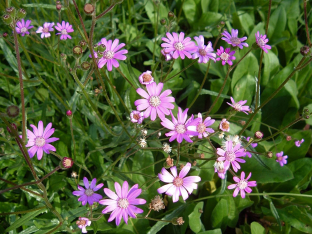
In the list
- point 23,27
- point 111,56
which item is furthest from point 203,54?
point 23,27

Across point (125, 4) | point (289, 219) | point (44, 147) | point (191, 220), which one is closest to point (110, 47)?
point (44, 147)

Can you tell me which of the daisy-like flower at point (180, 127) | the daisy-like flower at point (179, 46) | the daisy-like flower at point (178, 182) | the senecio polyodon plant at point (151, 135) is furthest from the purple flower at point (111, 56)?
the daisy-like flower at point (178, 182)

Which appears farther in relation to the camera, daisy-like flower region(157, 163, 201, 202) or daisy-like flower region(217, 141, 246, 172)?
daisy-like flower region(217, 141, 246, 172)

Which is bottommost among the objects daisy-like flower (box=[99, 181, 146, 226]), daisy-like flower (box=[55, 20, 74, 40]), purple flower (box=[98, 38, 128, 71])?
daisy-like flower (box=[99, 181, 146, 226])

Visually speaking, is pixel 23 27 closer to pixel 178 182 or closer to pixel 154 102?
pixel 154 102

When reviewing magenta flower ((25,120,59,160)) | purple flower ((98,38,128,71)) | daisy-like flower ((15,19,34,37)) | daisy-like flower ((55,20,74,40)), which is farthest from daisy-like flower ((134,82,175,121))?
daisy-like flower ((15,19,34,37))

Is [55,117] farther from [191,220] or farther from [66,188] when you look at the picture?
[191,220]

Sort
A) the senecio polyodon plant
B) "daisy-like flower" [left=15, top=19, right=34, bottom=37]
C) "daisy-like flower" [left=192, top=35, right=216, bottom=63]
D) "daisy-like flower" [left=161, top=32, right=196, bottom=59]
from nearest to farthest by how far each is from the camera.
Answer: the senecio polyodon plant < "daisy-like flower" [left=161, top=32, right=196, bottom=59] < "daisy-like flower" [left=192, top=35, right=216, bottom=63] < "daisy-like flower" [left=15, top=19, right=34, bottom=37]

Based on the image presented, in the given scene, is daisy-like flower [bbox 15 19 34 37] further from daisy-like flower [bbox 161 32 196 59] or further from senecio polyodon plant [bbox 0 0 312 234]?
daisy-like flower [bbox 161 32 196 59]

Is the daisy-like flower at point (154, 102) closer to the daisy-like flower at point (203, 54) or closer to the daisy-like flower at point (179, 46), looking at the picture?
the daisy-like flower at point (179, 46)

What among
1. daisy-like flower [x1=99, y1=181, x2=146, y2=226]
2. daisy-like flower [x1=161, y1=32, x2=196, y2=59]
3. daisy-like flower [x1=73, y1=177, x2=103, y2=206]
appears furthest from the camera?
daisy-like flower [x1=161, y1=32, x2=196, y2=59]
